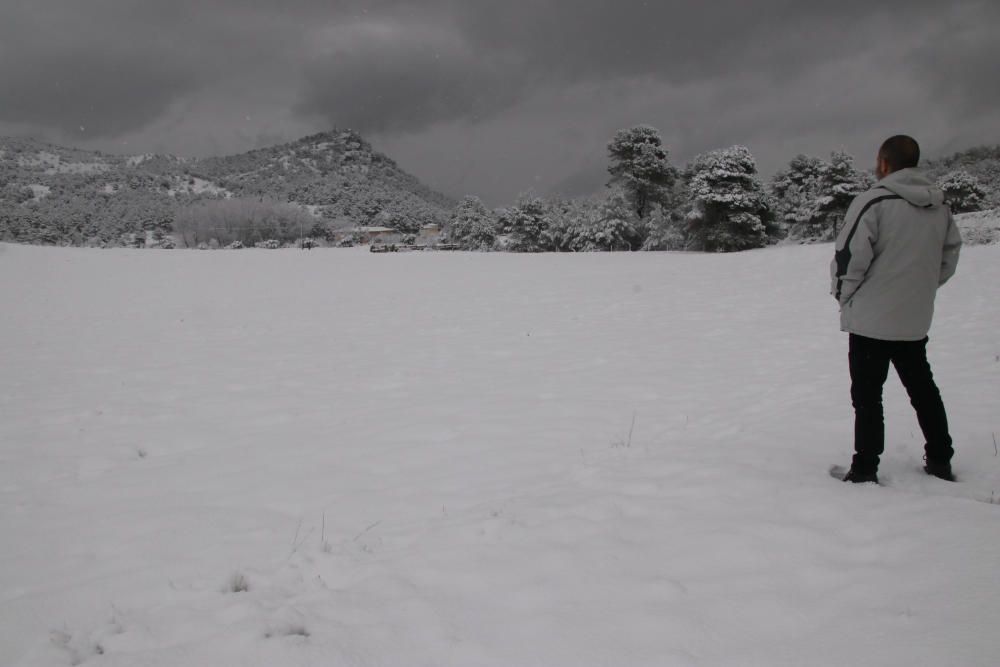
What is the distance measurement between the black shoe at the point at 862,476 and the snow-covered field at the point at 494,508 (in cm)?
12

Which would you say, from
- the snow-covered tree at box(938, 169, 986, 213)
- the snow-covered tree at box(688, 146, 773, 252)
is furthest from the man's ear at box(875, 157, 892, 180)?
the snow-covered tree at box(938, 169, 986, 213)

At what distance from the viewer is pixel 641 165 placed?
1553 inches

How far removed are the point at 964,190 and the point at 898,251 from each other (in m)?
49.3

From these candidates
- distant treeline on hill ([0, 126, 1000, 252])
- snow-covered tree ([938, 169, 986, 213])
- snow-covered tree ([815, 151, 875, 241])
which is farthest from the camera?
snow-covered tree ([938, 169, 986, 213])

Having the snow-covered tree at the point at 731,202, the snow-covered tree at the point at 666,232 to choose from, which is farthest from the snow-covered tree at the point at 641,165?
the snow-covered tree at the point at 731,202

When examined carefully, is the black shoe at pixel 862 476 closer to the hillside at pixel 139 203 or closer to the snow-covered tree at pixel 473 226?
the snow-covered tree at pixel 473 226

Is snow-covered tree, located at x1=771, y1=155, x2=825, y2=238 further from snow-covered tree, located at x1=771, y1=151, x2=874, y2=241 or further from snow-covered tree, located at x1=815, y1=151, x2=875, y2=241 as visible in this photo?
snow-covered tree, located at x1=815, y1=151, x2=875, y2=241

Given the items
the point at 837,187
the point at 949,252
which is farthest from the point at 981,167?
the point at 949,252

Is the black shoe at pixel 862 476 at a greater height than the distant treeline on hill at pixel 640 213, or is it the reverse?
the distant treeline on hill at pixel 640 213

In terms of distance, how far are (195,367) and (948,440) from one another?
9.80m

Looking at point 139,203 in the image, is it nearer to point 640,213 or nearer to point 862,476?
point 640,213

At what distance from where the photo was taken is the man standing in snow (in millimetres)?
3305

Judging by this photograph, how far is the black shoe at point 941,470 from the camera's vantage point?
3529mm

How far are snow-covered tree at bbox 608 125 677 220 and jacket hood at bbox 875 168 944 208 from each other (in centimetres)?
3860
